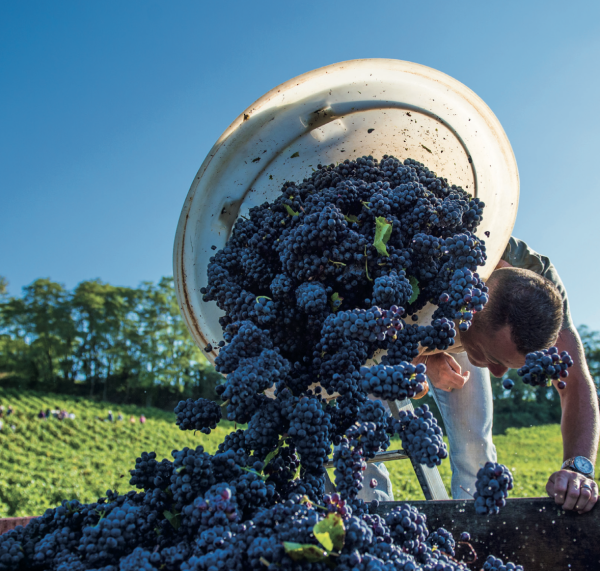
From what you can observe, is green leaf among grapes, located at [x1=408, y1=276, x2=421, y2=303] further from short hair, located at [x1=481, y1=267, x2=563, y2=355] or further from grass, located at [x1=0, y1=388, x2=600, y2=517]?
grass, located at [x1=0, y1=388, x2=600, y2=517]

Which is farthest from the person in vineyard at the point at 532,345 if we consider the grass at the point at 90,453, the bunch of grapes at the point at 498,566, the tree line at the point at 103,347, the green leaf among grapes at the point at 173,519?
the tree line at the point at 103,347

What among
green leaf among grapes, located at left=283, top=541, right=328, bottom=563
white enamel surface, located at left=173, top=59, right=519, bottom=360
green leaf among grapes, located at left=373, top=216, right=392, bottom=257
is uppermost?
white enamel surface, located at left=173, top=59, right=519, bottom=360

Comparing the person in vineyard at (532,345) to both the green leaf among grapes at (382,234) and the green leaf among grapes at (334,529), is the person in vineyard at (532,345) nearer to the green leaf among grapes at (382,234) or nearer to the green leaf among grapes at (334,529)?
→ the green leaf among grapes at (382,234)

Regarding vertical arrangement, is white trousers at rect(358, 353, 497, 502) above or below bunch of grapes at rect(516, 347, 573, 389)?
below

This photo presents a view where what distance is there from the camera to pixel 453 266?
4.77 ft

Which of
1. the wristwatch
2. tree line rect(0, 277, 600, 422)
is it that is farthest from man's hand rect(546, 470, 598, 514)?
tree line rect(0, 277, 600, 422)

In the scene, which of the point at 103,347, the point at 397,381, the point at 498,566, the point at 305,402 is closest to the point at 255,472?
the point at 305,402

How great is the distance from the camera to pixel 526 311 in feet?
6.29

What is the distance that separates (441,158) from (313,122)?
24.6 inches

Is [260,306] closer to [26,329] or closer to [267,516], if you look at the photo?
[267,516]

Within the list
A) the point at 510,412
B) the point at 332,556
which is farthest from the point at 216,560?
the point at 510,412

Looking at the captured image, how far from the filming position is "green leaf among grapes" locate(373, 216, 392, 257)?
1.41m

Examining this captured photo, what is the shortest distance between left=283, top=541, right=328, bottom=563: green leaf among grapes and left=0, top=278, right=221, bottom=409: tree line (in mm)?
18985

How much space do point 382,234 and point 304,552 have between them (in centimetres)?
95
